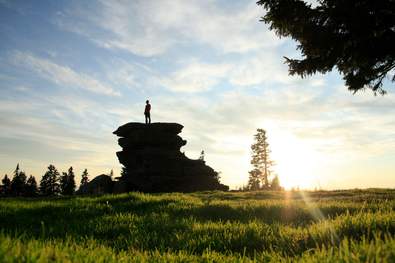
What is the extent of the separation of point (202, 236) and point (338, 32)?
10.6 metres

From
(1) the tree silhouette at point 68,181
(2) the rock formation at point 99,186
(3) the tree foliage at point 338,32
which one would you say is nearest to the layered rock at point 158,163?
(2) the rock formation at point 99,186

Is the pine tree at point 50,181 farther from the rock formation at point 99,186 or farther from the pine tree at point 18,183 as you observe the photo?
the rock formation at point 99,186

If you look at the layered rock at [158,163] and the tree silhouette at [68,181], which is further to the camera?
the tree silhouette at [68,181]

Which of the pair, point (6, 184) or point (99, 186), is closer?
point (99, 186)

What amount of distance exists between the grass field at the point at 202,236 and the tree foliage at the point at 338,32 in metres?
6.15

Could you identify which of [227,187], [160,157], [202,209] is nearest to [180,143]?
[160,157]

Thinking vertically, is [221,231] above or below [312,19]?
below

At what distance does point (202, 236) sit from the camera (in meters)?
6.86

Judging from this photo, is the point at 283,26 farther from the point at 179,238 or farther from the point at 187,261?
the point at 187,261

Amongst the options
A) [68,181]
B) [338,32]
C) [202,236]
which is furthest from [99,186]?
[68,181]

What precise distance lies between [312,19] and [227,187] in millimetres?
30974

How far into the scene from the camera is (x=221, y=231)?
7.18 meters

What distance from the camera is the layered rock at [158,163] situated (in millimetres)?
42031

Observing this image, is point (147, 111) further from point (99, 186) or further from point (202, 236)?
point (202, 236)
